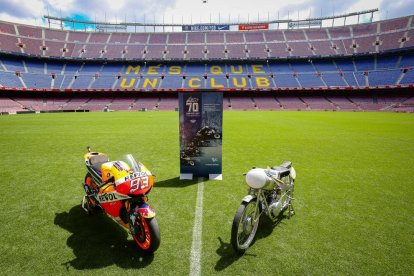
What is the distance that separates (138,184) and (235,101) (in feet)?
154

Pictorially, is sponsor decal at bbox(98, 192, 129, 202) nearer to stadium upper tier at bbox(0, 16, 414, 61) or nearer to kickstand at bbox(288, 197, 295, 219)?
kickstand at bbox(288, 197, 295, 219)

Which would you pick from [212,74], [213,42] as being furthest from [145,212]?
[213,42]

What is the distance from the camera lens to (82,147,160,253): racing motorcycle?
3.35 metres

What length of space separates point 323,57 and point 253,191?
194 ft

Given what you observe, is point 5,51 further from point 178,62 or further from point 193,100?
point 193,100

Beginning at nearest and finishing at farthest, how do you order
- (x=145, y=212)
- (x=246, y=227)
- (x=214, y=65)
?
(x=145, y=212), (x=246, y=227), (x=214, y=65)

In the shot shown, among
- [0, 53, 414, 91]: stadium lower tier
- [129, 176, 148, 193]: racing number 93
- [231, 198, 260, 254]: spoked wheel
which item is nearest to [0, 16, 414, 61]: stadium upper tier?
[0, 53, 414, 91]: stadium lower tier

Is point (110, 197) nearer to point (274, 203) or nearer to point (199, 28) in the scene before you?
point (274, 203)

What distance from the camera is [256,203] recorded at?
3.71 meters

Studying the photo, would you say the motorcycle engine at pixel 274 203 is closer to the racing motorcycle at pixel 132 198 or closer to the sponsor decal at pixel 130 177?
the racing motorcycle at pixel 132 198

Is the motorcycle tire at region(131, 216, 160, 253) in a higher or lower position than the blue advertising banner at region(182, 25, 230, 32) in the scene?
lower

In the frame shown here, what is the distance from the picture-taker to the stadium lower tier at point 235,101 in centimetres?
4309

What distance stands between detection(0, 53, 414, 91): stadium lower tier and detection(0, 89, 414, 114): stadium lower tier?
1.96 metres

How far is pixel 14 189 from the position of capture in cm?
594
